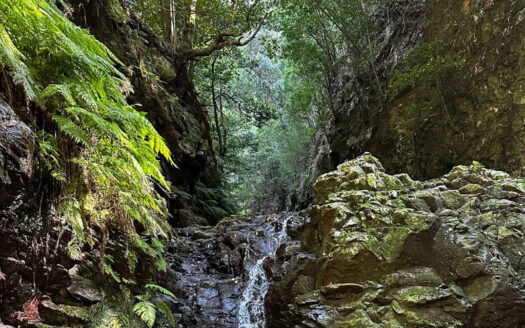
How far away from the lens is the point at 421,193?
536 cm

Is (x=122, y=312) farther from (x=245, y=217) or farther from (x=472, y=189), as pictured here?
(x=245, y=217)

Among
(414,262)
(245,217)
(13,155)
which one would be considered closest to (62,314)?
(13,155)

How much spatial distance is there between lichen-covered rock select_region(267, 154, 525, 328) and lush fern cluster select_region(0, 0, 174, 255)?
100 inches

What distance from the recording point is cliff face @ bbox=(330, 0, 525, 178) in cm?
666

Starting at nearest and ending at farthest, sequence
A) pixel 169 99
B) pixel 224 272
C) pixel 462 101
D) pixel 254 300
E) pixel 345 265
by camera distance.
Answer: pixel 345 265 → pixel 254 300 → pixel 224 272 → pixel 462 101 → pixel 169 99

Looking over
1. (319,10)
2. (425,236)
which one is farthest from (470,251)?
(319,10)

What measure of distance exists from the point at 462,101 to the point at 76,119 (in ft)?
27.3

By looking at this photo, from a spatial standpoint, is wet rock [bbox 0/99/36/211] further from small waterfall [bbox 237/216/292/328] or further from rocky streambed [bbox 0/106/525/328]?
small waterfall [bbox 237/216/292/328]

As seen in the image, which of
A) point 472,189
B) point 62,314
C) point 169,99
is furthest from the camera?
point 169,99

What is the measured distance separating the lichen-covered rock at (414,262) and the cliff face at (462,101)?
180 cm

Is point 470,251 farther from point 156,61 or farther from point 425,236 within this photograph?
point 156,61

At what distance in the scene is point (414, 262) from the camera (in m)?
4.16

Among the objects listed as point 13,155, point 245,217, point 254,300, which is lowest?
point 254,300

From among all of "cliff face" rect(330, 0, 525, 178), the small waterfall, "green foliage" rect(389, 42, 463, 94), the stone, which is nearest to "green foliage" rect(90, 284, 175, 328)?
the small waterfall
